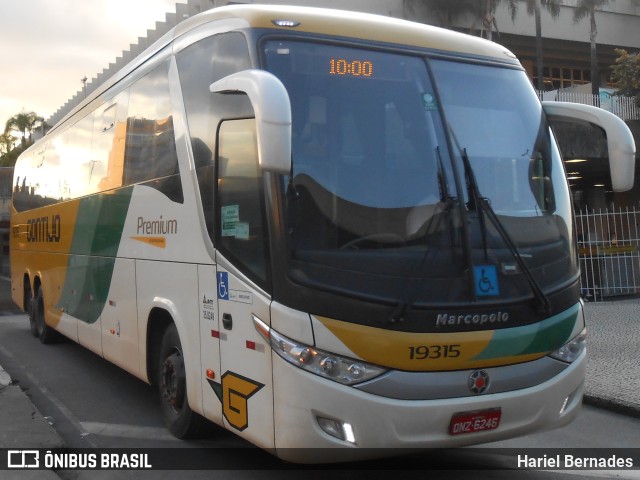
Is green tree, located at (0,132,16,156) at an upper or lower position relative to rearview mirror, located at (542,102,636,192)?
upper

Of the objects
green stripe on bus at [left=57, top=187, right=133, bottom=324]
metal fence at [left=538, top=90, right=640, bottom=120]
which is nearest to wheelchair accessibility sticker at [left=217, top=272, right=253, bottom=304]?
green stripe on bus at [left=57, top=187, right=133, bottom=324]

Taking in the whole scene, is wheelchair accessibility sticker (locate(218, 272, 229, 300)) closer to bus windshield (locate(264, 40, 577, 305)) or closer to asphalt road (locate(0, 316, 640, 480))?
bus windshield (locate(264, 40, 577, 305))

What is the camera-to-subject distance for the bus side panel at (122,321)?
24.7 feet

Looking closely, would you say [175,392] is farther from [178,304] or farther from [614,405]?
[614,405]

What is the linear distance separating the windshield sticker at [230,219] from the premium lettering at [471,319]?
152 centimetres

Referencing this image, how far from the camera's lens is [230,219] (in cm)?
545

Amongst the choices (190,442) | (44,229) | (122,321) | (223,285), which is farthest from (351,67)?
(44,229)

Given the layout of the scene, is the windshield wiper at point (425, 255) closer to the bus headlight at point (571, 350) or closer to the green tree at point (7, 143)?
the bus headlight at point (571, 350)

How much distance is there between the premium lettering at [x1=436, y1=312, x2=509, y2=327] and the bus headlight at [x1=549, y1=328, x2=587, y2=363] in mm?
523

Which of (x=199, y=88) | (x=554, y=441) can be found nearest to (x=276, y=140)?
(x=199, y=88)

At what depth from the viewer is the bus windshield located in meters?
4.86

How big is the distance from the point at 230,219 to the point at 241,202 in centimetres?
21

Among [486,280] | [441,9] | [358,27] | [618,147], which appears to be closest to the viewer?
[486,280]

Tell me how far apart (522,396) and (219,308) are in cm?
213
